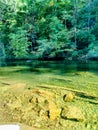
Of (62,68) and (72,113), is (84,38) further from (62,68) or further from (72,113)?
(72,113)

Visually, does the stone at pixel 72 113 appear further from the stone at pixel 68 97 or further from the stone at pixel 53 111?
the stone at pixel 68 97

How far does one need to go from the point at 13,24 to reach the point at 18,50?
3598mm

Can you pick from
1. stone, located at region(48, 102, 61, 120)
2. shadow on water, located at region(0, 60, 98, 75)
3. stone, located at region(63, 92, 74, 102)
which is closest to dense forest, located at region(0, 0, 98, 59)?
shadow on water, located at region(0, 60, 98, 75)

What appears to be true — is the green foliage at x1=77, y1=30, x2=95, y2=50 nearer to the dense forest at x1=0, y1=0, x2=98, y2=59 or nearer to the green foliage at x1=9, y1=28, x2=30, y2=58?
the dense forest at x1=0, y1=0, x2=98, y2=59

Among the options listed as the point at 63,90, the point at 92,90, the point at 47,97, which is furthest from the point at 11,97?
the point at 92,90

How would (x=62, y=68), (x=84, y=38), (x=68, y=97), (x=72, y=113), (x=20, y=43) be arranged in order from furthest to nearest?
(x=20, y=43) < (x=84, y=38) < (x=62, y=68) < (x=68, y=97) < (x=72, y=113)

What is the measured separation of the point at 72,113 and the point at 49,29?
1940 cm

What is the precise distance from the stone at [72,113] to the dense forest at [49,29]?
1394 cm

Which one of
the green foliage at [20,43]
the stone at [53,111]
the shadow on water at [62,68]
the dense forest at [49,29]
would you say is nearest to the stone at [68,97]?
the stone at [53,111]

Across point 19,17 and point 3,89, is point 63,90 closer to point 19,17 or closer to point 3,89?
point 3,89

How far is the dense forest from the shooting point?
978 inches

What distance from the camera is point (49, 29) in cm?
2727

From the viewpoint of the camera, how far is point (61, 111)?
8898mm

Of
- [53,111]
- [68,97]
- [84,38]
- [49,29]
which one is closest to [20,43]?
[49,29]
